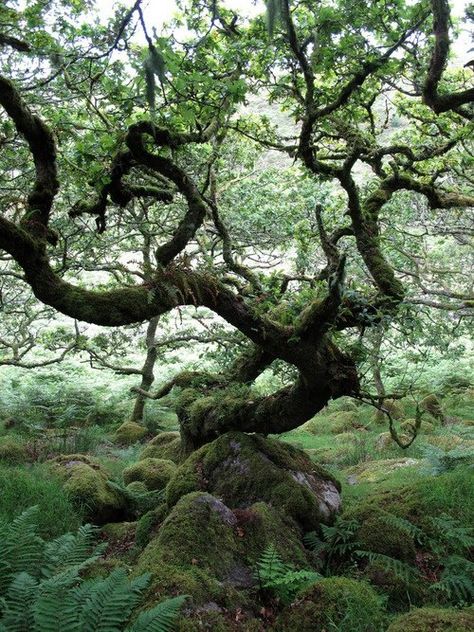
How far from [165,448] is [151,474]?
1.99m

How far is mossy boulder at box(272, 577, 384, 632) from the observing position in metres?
3.63

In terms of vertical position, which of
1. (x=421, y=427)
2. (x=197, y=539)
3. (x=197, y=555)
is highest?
(x=421, y=427)

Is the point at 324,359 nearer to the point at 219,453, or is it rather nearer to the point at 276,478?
the point at 276,478

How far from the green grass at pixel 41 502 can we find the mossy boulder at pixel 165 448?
3.18 meters

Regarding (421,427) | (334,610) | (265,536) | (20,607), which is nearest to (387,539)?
(265,536)

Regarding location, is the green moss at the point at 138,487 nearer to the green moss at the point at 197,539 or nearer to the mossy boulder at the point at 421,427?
the green moss at the point at 197,539

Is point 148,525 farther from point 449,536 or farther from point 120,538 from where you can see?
point 449,536

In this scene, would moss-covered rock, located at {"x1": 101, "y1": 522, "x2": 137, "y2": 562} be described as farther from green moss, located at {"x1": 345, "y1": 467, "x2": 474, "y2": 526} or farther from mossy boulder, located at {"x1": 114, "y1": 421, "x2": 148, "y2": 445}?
mossy boulder, located at {"x1": 114, "y1": 421, "x2": 148, "y2": 445}

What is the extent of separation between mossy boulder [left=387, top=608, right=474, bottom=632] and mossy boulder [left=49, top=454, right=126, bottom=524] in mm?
4736

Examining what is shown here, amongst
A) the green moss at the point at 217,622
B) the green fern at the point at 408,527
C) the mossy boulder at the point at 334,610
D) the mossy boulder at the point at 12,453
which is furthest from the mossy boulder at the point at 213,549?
the mossy boulder at the point at 12,453

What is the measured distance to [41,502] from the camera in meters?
6.50

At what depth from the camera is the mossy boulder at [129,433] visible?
13984 mm

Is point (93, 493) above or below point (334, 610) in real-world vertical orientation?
above

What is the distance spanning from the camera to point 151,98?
375 centimetres
